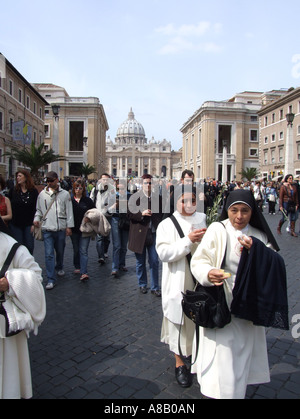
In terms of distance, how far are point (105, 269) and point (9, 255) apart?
4.79m

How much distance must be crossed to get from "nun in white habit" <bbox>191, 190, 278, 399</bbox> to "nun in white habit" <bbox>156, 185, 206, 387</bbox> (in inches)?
18.2

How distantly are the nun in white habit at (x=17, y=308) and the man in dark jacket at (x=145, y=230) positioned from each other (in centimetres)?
309

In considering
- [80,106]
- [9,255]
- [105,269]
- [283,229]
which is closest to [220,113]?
[80,106]

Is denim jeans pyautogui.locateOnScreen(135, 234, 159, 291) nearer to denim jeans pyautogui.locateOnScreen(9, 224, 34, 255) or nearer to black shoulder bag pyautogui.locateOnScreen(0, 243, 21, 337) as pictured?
denim jeans pyautogui.locateOnScreen(9, 224, 34, 255)

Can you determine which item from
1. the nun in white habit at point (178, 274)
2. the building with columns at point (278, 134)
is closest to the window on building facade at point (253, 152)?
the building with columns at point (278, 134)

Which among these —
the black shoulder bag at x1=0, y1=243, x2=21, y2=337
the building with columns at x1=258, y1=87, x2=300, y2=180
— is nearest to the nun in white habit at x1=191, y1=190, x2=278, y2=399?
the black shoulder bag at x1=0, y1=243, x2=21, y2=337

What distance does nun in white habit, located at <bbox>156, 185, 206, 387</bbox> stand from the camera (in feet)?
10.0

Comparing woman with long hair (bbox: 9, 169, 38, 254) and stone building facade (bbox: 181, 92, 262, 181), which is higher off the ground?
stone building facade (bbox: 181, 92, 262, 181)

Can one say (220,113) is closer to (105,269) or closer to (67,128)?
(67,128)

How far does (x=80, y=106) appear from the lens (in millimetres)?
65438

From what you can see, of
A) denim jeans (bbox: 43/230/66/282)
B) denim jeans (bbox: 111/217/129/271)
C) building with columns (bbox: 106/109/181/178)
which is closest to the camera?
denim jeans (bbox: 43/230/66/282)

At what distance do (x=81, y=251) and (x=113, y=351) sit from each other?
2.93 meters

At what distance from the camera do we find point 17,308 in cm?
231

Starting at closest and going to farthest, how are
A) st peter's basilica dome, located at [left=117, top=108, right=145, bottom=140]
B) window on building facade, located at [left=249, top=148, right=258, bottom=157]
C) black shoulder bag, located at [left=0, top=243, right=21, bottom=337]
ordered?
1. black shoulder bag, located at [left=0, top=243, right=21, bottom=337]
2. window on building facade, located at [left=249, top=148, right=258, bottom=157]
3. st peter's basilica dome, located at [left=117, top=108, right=145, bottom=140]
